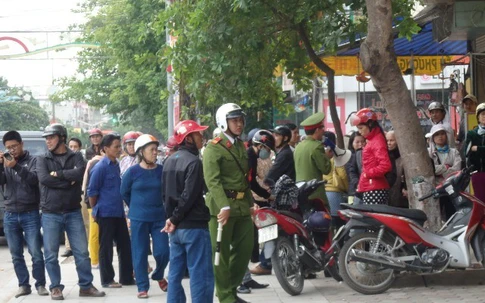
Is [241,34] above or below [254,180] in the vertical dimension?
above

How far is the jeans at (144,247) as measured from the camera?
36.7 feet

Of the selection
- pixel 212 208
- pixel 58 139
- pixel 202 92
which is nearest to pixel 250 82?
pixel 202 92

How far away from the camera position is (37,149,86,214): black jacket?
11.1 m

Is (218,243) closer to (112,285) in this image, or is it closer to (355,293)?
(355,293)

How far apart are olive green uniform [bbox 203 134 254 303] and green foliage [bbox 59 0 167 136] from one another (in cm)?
1264

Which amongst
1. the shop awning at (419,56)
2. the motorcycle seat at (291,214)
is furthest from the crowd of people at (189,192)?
the shop awning at (419,56)

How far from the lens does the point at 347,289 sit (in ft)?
36.8

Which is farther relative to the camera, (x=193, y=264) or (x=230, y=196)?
(x=230, y=196)

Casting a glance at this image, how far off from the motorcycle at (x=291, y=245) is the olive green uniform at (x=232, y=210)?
28.3 inches

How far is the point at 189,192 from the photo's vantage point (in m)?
8.82

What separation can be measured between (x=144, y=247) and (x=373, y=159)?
2742mm

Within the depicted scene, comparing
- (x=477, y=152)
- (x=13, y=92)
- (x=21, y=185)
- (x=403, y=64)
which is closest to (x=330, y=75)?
(x=477, y=152)

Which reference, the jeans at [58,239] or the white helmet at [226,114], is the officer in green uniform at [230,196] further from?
the jeans at [58,239]

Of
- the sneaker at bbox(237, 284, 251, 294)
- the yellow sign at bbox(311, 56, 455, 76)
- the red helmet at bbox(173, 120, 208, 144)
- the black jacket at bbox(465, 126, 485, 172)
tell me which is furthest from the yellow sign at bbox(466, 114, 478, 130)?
the red helmet at bbox(173, 120, 208, 144)
